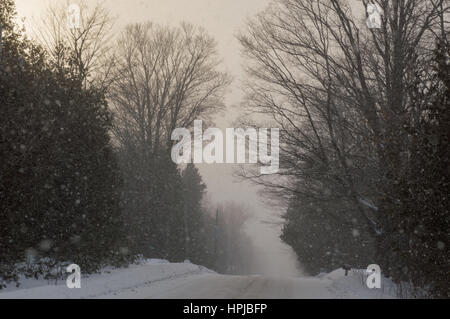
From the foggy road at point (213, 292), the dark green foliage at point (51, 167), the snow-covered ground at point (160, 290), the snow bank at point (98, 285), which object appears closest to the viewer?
the snow bank at point (98, 285)

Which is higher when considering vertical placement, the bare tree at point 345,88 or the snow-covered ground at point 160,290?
the bare tree at point 345,88

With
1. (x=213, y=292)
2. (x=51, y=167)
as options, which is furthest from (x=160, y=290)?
(x=51, y=167)

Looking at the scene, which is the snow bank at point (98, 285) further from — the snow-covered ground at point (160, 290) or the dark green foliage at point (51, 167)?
the dark green foliage at point (51, 167)

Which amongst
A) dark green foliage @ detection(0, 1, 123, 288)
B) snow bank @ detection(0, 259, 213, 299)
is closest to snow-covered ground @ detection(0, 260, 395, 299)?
snow bank @ detection(0, 259, 213, 299)

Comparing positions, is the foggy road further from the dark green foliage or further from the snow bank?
the dark green foliage

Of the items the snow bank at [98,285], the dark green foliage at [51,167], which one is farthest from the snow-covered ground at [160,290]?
the dark green foliage at [51,167]

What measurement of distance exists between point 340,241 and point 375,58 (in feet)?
60.9

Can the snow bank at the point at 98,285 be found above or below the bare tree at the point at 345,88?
below

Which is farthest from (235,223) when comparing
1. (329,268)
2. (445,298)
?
(445,298)

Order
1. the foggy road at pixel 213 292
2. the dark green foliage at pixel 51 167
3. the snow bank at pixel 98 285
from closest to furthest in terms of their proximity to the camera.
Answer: the snow bank at pixel 98 285 < the foggy road at pixel 213 292 < the dark green foliage at pixel 51 167

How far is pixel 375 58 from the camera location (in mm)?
17672

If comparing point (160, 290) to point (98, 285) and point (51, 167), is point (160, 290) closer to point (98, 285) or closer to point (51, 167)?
point (98, 285)

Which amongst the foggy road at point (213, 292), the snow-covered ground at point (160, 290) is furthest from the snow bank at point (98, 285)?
the foggy road at point (213, 292)

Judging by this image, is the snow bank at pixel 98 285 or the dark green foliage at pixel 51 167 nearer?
the snow bank at pixel 98 285
